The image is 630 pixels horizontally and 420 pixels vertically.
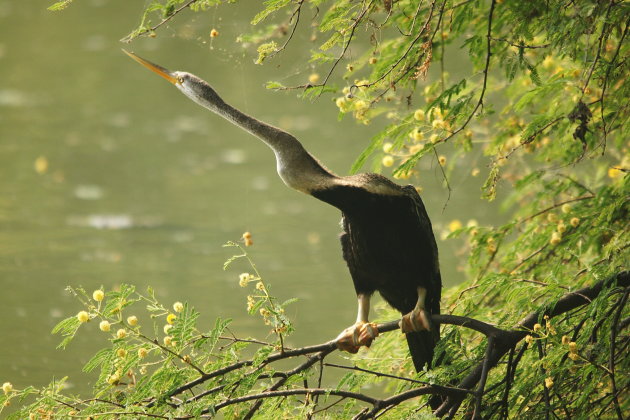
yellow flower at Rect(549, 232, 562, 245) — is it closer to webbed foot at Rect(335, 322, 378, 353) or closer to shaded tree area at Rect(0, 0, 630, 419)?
shaded tree area at Rect(0, 0, 630, 419)

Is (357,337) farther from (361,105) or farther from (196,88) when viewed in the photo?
Result: (196,88)

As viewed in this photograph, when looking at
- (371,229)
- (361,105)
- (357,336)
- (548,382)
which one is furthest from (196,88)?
(548,382)

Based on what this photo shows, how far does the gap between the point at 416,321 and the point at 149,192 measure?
560cm

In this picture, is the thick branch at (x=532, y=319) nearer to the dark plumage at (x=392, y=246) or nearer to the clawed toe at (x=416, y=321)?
the clawed toe at (x=416, y=321)

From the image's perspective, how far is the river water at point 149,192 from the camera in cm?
600

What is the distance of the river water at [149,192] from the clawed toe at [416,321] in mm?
969

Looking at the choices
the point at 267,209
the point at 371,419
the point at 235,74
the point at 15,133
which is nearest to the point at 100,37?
the point at 235,74

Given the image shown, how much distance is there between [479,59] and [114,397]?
1809mm

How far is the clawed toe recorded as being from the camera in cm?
311

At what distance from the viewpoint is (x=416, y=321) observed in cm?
312

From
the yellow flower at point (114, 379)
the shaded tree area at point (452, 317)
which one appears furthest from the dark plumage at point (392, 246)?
the yellow flower at point (114, 379)

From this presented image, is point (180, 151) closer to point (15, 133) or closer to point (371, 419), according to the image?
point (15, 133)

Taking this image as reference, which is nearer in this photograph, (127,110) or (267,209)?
(267,209)

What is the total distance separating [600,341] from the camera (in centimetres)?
278
